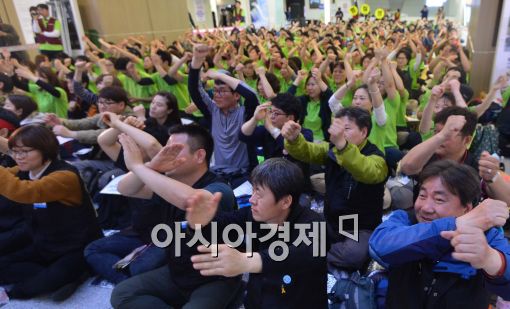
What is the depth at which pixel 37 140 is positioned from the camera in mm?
2293

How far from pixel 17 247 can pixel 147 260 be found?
1.18 m

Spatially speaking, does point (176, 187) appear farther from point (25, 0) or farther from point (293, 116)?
point (25, 0)

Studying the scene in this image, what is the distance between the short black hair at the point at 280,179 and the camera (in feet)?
5.24

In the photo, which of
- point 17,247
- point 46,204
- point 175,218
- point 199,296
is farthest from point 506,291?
point 17,247

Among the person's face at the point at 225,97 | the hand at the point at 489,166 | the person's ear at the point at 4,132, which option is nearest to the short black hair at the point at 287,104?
the person's face at the point at 225,97

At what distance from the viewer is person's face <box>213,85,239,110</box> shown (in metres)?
3.27

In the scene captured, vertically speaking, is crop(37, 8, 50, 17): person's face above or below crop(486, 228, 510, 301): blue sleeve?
above

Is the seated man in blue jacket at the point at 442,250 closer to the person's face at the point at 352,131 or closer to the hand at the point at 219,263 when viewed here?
the hand at the point at 219,263

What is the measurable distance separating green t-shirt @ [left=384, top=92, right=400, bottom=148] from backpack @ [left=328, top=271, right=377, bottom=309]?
1.85 metres

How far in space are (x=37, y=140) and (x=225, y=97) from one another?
1.57 m

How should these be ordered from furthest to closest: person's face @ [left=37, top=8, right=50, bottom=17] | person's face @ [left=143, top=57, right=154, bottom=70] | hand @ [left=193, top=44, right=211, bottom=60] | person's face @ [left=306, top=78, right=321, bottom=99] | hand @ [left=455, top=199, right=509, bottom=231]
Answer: person's face @ [left=37, top=8, right=50, bottom=17] < person's face @ [left=143, top=57, right=154, bottom=70] < person's face @ [left=306, top=78, right=321, bottom=99] < hand @ [left=193, top=44, right=211, bottom=60] < hand @ [left=455, top=199, right=509, bottom=231]

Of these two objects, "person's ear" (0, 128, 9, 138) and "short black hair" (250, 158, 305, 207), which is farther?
"person's ear" (0, 128, 9, 138)

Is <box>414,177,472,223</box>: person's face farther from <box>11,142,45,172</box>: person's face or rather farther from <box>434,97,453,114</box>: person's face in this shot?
<box>11,142,45,172</box>: person's face

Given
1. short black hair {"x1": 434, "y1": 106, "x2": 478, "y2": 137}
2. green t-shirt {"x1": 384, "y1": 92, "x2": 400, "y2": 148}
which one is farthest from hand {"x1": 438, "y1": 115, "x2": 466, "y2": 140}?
green t-shirt {"x1": 384, "y1": 92, "x2": 400, "y2": 148}
